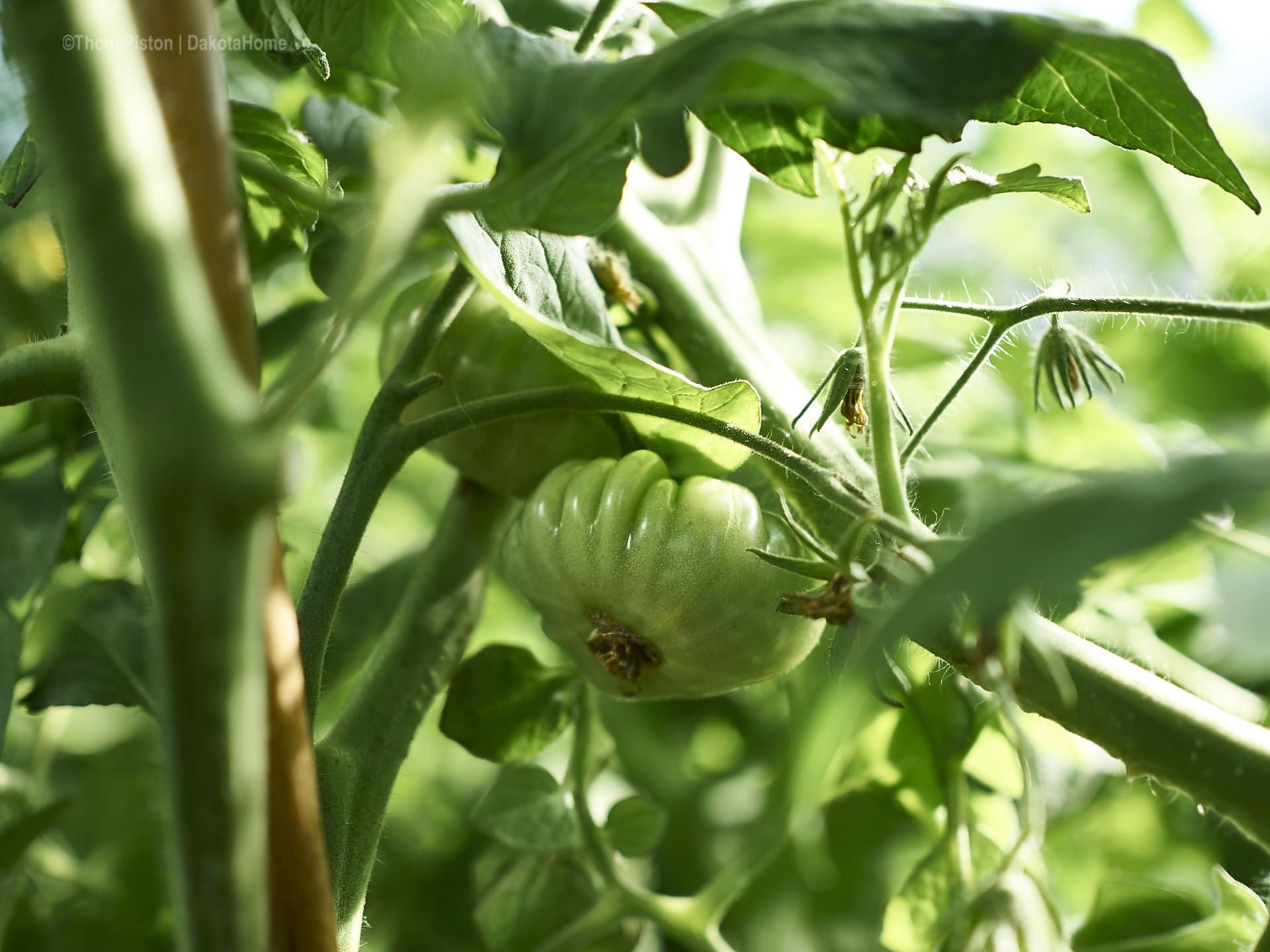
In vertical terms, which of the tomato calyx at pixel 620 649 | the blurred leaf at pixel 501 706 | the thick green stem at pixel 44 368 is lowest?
the blurred leaf at pixel 501 706

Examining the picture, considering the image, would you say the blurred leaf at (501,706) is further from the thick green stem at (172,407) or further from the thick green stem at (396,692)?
the thick green stem at (172,407)

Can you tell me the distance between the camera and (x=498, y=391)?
1.31ft

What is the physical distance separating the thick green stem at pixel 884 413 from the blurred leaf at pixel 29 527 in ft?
1.21

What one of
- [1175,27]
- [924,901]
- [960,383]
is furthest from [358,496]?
[1175,27]

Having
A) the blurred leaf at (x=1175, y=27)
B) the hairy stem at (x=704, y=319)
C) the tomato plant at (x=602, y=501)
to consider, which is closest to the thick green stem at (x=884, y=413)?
the tomato plant at (x=602, y=501)

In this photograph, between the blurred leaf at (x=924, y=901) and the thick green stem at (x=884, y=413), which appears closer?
the thick green stem at (x=884, y=413)

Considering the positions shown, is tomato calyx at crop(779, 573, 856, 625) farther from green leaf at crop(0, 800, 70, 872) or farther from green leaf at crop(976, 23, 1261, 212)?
green leaf at crop(0, 800, 70, 872)

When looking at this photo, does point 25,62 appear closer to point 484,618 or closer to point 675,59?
point 675,59

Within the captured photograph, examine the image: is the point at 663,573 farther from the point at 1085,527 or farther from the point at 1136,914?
the point at 1136,914

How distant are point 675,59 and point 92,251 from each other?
12 centimetres

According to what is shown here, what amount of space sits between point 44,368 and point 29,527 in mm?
212

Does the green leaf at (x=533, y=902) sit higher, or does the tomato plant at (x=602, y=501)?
the tomato plant at (x=602, y=501)

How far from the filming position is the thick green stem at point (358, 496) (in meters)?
0.29

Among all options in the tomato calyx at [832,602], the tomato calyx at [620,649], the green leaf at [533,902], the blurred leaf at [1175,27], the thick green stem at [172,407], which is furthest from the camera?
the blurred leaf at [1175,27]
